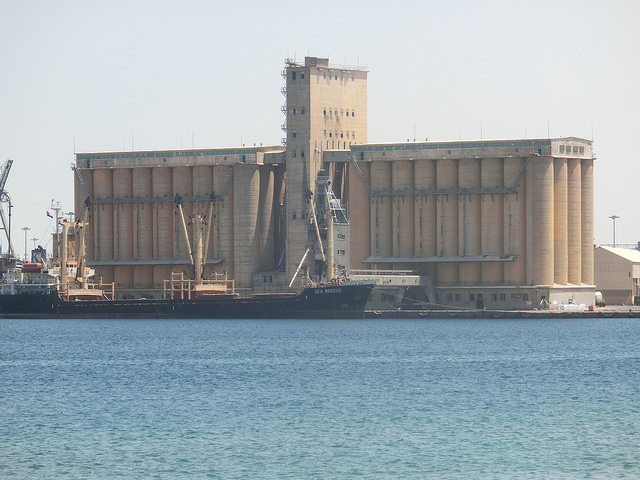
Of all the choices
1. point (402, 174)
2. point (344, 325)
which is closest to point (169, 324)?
point (344, 325)

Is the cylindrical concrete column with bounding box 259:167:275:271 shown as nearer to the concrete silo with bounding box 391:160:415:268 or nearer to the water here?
the concrete silo with bounding box 391:160:415:268

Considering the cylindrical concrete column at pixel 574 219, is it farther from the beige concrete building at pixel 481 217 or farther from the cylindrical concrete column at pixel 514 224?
the cylindrical concrete column at pixel 514 224

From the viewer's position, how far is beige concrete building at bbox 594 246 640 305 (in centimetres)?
15975

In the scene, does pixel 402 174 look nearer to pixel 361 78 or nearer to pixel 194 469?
pixel 361 78

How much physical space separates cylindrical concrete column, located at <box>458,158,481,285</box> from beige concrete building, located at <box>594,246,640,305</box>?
2317 cm

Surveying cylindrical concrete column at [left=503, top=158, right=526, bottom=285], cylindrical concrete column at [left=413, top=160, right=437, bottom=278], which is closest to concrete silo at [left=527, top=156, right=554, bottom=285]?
cylindrical concrete column at [left=503, top=158, right=526, bottom=285]

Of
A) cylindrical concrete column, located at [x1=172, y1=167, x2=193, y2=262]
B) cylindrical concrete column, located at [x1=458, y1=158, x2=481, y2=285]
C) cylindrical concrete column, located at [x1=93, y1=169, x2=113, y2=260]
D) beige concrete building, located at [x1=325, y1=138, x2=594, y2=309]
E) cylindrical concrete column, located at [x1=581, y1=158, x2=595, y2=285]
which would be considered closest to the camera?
beige concrete building, located at [x1=325, y1=138, x2=594, y2=309]

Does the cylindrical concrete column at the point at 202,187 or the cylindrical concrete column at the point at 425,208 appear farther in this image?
the cylindrical concrete column at the point at 202,187

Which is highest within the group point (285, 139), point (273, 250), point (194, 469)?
point (285, 139)

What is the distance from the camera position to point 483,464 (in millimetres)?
51562

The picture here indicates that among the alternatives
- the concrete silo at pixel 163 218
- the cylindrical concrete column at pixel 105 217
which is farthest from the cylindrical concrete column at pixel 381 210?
the cylindrical concrete column at pixel 105 217

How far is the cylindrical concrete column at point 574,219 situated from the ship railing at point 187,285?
3615 centimetres

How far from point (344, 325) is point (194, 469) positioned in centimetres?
8179

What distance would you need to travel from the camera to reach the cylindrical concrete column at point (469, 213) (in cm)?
14300
